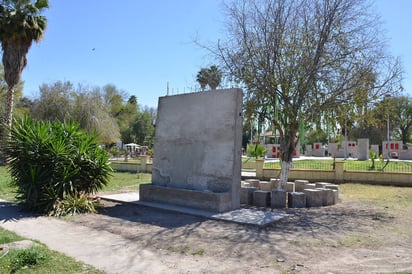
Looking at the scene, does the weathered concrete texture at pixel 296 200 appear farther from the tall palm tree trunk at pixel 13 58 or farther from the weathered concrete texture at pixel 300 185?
the tall palm tree trunk at pixel 13 58

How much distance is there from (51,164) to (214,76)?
20.0 feet

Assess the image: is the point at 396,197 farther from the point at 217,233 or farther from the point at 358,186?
the point at 217,233

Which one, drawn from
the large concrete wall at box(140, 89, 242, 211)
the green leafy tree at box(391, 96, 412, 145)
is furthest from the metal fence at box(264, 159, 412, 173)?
the green leafy tree at box(391, 96, 412, 145)

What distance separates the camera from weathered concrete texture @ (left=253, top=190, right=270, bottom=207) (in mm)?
10852

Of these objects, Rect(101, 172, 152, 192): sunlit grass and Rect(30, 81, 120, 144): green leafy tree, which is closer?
Rect(101, 172, 152, 192): sunlit grass

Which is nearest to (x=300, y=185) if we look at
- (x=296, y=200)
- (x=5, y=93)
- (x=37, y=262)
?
(x=296, y=200)

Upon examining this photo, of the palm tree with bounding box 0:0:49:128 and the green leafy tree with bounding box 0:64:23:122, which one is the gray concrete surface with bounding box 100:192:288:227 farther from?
the green leafy tree with bounding box 0:64:23:122

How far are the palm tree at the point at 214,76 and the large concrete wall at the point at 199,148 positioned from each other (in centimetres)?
191

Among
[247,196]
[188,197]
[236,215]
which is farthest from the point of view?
[247,196]

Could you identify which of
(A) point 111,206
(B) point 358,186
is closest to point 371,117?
(B) point 358,186

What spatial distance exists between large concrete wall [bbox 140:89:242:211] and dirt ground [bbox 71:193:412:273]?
1.03m

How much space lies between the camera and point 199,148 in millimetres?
10281

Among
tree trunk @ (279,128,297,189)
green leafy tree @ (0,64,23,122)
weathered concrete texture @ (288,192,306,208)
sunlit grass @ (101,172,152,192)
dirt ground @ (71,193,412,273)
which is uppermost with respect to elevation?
green leafy tree @ (0,64,23,122)

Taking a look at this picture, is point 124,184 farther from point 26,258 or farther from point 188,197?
point 26,258
